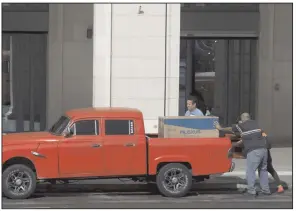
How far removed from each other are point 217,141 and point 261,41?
368 inches

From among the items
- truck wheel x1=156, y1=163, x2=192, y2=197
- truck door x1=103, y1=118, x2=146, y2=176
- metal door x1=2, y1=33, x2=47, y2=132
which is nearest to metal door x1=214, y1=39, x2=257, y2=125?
metal door x1=2, y1=33, x2=47, y2=132

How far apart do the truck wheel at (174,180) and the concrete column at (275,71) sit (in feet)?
31.1

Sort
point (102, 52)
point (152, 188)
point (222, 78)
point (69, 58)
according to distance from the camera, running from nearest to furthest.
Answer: point (152, 188) < point (102, 52) < point (69, 58) < point (222, 78)

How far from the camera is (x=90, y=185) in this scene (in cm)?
1206

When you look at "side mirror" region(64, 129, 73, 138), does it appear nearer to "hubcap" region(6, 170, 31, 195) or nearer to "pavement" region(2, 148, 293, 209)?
"hubcap" region(6, 170, 31, 195)

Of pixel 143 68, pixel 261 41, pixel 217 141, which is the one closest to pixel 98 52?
pixel 143 68

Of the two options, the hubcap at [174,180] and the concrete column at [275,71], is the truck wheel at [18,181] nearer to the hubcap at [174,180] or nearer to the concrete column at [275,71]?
the hubcap at [174,180]

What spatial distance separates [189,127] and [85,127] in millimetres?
1902

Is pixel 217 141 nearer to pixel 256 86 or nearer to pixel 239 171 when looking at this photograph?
pixel 239 171

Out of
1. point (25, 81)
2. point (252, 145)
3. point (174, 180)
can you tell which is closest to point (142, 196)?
point (174, 180)

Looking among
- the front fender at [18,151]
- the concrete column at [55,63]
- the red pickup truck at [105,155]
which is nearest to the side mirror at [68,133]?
the red pickup truck at [105,155]

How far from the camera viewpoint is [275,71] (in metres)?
19.6

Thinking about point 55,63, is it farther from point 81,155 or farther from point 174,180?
point 174,180

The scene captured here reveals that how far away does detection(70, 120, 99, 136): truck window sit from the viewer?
10602 mm
